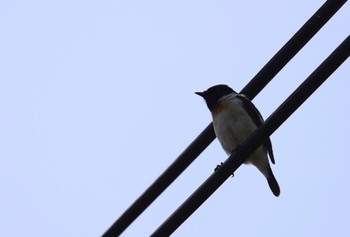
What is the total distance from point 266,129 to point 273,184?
3.90m

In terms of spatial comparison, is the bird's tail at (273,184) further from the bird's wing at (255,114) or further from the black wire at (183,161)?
the black wire at (183,161)

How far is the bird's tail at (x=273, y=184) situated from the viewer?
754 centimetres

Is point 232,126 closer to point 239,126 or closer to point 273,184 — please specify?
point 239,126

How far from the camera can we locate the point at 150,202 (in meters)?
4.14

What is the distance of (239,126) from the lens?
7055 millimetres

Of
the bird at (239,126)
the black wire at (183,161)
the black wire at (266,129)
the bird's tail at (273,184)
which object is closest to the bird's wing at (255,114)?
the bird at (239,126)

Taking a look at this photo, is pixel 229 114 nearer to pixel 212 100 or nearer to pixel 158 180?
pixel 212 100

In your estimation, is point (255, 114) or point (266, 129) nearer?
point (266, 129)

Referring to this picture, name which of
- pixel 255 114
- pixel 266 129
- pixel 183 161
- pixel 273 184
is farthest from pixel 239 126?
pixel 266 129

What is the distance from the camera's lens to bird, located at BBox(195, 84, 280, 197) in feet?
23.2

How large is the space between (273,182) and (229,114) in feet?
3.52

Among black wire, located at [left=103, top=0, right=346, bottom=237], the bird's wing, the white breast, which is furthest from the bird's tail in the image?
black wire, located at [left=103, top=0, right=346, bottom=237]

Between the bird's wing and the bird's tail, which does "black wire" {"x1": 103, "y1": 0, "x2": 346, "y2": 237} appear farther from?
the bird's tail

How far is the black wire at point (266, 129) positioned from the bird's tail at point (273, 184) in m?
3.62
